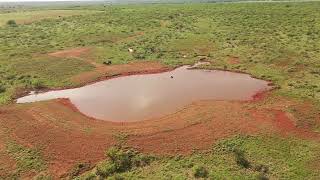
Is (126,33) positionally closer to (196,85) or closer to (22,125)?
(196,85)

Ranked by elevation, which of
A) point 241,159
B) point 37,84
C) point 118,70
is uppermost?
point 118,70

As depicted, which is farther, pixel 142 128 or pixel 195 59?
pixel 195 59

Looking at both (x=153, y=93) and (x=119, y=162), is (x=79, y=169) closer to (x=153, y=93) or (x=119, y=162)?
(x=119, y=162)

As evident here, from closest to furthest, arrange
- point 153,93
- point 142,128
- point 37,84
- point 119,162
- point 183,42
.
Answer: point 119,162, point 142,128, point 153,93, point 37,84, point 183,42

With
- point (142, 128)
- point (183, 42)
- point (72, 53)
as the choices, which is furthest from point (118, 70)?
point (142, 128)

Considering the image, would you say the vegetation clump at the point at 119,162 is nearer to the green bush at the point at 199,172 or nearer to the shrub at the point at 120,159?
the shrub at the point at 120,159

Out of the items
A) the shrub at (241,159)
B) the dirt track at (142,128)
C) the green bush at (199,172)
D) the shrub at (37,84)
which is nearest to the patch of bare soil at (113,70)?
the shrub at (37,84)
